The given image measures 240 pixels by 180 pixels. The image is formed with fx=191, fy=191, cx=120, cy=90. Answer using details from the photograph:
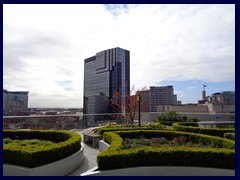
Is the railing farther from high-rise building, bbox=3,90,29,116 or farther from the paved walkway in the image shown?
the paved walkway

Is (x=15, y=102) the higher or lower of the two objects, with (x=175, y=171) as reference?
higher

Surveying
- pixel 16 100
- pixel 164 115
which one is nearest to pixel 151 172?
pixel 16 100

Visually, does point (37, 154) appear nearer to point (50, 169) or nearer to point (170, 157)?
point (50, 169)

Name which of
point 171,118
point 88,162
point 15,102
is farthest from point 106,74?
point 88,162

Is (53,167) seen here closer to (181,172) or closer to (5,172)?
(5,172)

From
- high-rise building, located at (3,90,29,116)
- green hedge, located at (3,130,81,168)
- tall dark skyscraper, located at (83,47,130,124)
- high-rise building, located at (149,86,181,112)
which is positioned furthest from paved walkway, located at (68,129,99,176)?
high-rise building, located at (149,86,181,112)

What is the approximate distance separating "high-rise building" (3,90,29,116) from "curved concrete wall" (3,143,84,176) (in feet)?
16.3

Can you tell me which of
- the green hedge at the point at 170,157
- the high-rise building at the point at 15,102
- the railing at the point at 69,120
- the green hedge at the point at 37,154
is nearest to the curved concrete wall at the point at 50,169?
the green hedge at the point at 37,154

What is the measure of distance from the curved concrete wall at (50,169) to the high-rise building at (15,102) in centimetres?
498

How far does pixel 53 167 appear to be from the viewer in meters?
4.29

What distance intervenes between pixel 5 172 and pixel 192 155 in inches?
164

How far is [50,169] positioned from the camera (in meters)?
4.22

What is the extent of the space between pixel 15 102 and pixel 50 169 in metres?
6.92

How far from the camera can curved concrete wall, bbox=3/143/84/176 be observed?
3.97m
